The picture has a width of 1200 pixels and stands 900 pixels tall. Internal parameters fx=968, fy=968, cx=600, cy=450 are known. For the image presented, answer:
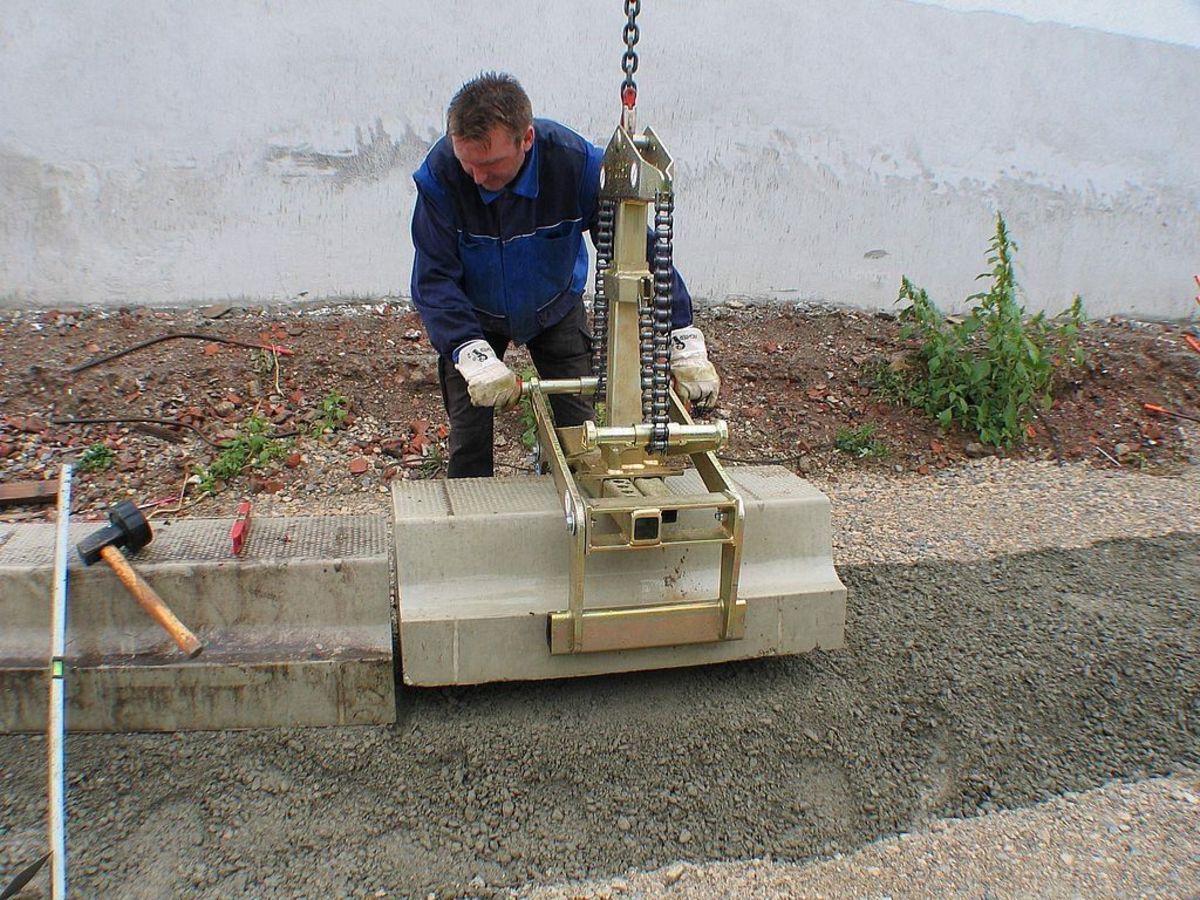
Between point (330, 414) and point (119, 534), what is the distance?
2557 mm

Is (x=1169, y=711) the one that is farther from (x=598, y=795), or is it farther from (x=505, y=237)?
(x=505, y=237)

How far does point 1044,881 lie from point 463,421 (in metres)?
2.30

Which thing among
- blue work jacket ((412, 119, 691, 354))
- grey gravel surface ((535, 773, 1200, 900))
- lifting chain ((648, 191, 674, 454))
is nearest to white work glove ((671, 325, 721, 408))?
blue work jacket ((412, 119, 691, 354))

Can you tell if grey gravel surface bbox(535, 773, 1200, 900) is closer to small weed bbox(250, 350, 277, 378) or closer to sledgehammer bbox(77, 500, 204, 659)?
sledgehammer bbox(77, 500, 204, 659)

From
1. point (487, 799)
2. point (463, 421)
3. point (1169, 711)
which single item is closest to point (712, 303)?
point (463, 421)

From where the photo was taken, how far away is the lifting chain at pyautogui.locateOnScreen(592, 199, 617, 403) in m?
2.82

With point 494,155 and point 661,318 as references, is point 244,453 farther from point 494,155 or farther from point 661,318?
point 661,318

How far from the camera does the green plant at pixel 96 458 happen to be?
4.55 metres

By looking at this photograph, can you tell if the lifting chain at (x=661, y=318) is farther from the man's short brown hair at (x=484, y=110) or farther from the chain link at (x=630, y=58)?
the man's short brown hair at (x=484, y=110)

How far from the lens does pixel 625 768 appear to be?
256 centimetres

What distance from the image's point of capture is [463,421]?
3.55m

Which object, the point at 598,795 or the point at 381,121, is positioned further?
the point at 381,121

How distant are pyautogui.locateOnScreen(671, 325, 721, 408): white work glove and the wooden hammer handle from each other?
1.59 meters

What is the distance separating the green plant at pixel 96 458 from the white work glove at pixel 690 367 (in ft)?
9.86
